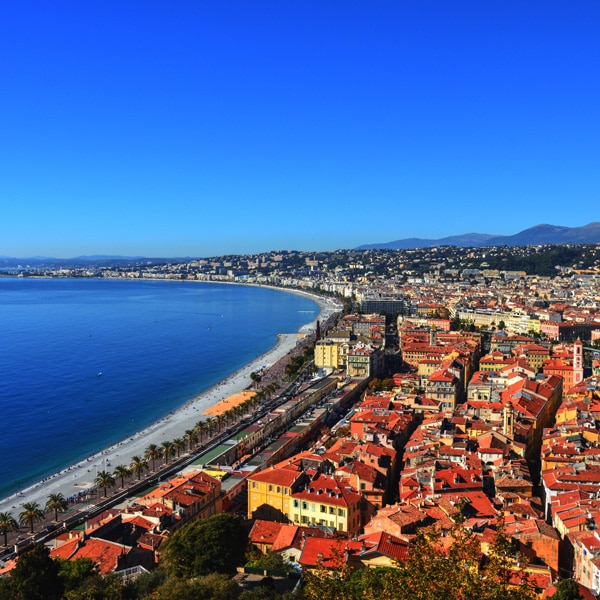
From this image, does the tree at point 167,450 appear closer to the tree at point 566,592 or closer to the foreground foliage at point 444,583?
the tree at point 566,592

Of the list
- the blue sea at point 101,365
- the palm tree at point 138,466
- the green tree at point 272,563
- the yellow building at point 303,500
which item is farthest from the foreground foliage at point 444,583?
the blue sea at point 101,365

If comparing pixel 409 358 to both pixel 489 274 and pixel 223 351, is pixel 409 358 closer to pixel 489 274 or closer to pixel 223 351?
pixel 223 351

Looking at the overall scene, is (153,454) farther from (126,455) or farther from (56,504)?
(56,504)

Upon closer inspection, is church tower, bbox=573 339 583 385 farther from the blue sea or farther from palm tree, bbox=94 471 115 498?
palm tree, bbox=94 471 115 498

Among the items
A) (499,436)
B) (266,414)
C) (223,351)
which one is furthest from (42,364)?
(499,436)

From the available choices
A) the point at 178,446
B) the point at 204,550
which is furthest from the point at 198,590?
the point at 178,446
